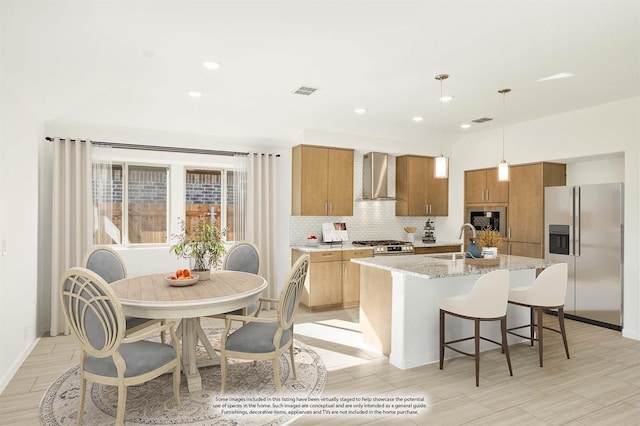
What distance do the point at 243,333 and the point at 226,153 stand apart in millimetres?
3122

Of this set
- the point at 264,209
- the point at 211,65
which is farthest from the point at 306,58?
the point at 264,209

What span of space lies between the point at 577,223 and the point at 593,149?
3.02 feet

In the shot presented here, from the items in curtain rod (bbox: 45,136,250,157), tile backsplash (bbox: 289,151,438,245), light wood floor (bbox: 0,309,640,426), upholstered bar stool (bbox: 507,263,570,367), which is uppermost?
curtain rod (bbox: 45,136,250,157)

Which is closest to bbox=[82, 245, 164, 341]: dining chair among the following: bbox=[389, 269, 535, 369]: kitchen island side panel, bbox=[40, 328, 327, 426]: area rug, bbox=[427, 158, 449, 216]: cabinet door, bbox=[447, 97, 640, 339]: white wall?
bbox=[40, 328, 327, 426]: area rug

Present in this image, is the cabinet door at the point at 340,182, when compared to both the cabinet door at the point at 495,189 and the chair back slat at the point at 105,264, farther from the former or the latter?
the chair back slat at the point at 105,264

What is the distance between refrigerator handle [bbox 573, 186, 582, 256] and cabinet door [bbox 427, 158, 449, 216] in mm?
2166

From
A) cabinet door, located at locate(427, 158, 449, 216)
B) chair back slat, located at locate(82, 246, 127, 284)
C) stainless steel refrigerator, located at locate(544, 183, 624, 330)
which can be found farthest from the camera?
cabinet door, located at locate(427, 158, 449, 216)

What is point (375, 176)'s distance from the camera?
20.7 feet

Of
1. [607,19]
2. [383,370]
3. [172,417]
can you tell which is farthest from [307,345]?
[607,19]

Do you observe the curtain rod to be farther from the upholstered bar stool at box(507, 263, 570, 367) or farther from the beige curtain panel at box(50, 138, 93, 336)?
the upholstered bar stool at box(507, 263, 570, 367)

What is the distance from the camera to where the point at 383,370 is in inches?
137

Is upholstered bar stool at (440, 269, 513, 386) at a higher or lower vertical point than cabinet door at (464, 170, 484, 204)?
lower

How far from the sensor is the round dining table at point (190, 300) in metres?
2.72

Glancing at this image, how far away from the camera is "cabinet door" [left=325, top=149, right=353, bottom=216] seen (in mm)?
5950
